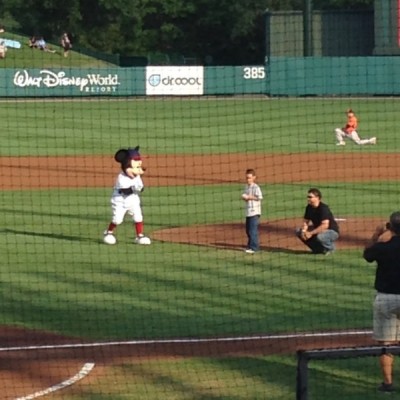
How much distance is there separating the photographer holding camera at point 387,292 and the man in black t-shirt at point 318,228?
6.19 metres

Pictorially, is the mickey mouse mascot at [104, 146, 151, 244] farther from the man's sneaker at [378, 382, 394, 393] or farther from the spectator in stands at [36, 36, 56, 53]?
the spectator in stands at [36, 36, 56, 53]

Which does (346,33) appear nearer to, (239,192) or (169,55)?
(169,55)

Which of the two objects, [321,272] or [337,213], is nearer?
[321,272]

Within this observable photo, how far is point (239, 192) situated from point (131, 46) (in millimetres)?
41984

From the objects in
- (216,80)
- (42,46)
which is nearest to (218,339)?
(216,80)

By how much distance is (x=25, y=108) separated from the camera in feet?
141

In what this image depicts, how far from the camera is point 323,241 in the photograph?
16.2m

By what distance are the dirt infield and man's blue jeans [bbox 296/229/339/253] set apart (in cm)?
42

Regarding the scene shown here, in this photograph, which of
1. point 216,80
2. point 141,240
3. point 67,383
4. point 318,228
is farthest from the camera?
point 216,80

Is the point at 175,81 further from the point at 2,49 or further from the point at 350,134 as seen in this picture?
the point at 350,134

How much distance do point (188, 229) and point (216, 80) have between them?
87.8 ft

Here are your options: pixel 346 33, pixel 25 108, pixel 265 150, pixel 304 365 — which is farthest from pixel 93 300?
pixel 346 33

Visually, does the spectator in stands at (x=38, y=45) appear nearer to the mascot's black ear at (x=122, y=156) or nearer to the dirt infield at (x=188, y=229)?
the dirt infield at (x=188, y=229)

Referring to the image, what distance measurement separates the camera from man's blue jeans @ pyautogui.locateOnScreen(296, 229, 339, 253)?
1611cm
